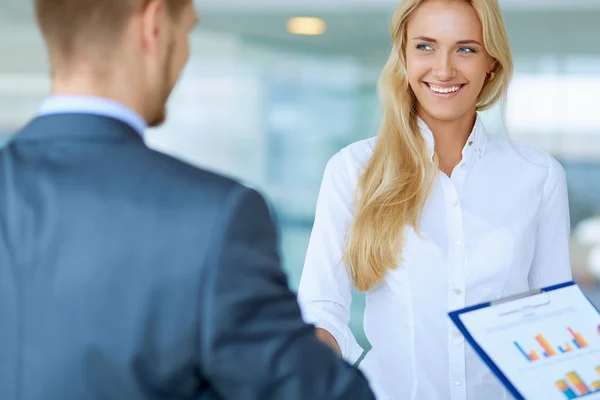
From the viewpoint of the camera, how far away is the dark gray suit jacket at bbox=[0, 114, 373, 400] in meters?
0.98

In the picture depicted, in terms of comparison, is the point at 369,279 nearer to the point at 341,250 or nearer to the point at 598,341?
the point at 341,250

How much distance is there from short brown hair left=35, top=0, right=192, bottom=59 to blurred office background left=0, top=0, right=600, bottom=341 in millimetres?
4334

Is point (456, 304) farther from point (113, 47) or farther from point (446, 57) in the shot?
point (113, 47)

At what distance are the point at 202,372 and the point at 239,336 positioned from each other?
0.23 ft

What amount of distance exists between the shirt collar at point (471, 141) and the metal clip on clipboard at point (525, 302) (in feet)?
1.97

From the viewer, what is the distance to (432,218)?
79.4 inches

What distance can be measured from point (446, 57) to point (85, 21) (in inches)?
46.1

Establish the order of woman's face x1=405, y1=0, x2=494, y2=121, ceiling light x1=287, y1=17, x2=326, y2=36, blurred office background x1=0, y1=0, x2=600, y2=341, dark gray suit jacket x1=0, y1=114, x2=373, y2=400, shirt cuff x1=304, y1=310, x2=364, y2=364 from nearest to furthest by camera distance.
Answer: dark gray suit jacket x1=0, y1=114, x2=373, y2=400 < shirt cuff x1=304, y1=310, x2=364, y2=364 < woman's face x1=405, y1=0, x2=494, y2=121 < blurred office background x1=0, y1=0, x2=600, y2=341 < ceiling light x1=287, y1=17, x2=326, y2=36

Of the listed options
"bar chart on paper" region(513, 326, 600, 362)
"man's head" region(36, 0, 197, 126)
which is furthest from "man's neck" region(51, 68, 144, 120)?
"bar chart on paper" region(513, 326, 600, 362)

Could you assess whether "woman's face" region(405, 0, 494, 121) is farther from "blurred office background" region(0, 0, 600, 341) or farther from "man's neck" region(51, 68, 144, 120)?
"blurred office background" region(0, 0, 600, 341)

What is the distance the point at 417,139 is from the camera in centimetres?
209

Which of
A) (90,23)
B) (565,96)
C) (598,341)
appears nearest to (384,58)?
(565,96)

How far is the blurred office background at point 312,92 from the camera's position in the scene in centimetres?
531

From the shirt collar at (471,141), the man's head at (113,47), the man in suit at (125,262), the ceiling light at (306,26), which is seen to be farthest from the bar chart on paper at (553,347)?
the ceiling light at (306,26)
